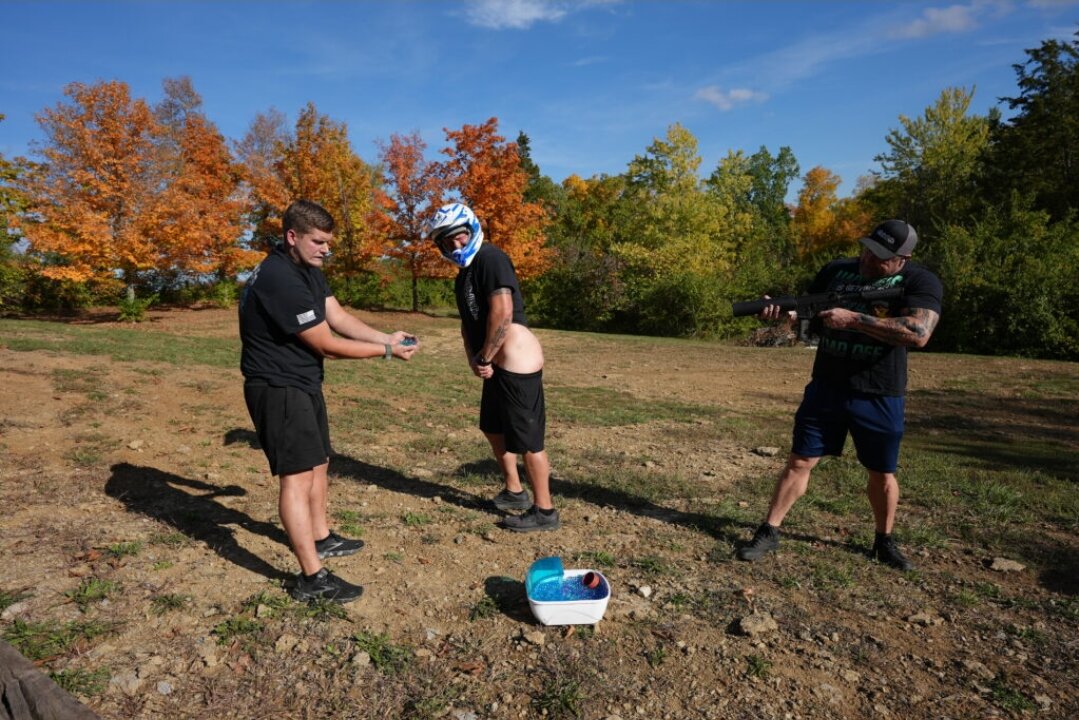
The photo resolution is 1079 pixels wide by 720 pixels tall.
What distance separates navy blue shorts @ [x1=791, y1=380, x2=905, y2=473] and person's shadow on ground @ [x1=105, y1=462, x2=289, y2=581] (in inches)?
129

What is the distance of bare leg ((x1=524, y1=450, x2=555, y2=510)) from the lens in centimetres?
Result: 455

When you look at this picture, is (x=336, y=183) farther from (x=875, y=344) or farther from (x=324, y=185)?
(x=875, y=344)

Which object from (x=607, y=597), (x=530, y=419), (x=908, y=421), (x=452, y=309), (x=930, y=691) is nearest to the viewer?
(x=930, y=691)

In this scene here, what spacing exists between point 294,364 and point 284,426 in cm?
33

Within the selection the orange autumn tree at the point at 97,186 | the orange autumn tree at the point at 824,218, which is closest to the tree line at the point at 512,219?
the orange autumn tree at the point at 97,186

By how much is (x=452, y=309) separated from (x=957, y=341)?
22433 mm

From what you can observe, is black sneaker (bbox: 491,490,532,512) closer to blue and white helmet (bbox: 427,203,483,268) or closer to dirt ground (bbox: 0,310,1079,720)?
dirt ground (bbox: 0,310,1079,720)

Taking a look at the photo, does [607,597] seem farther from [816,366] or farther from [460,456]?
[460,456]

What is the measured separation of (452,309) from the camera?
1355 inches

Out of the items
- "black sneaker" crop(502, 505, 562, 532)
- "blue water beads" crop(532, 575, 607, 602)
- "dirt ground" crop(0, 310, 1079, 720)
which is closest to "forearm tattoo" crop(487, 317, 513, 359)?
"black sneaker" crop(502, 505, 562, 532)

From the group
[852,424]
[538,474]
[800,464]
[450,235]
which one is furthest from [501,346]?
[852,424]

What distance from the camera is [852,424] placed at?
13.2 feet

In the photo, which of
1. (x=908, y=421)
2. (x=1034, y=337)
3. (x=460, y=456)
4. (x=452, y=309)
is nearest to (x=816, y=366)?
(x=460, y=456)

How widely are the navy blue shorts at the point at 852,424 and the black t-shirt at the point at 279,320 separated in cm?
292
